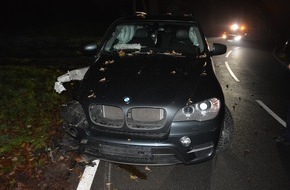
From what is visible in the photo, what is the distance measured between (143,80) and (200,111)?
2.89ft

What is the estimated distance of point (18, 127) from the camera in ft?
19.2

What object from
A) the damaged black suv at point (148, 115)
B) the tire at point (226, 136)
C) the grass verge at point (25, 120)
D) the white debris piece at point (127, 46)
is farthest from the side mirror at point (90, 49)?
the tire at point (226, 136)

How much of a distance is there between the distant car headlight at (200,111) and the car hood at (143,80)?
0.13 metres

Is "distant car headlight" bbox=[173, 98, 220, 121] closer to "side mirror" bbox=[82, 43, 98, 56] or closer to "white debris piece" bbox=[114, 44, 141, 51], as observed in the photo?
"white debris piece" bbox=[114, 44, 141, 51]

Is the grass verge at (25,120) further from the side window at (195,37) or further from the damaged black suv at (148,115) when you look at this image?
the side window at (195,37)

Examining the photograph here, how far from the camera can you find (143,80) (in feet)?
14.1

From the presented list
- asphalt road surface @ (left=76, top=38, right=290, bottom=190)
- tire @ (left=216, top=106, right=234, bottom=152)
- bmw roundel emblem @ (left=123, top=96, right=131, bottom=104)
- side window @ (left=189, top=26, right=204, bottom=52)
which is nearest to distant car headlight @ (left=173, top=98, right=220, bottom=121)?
tire @ (left=216, top=106, right=234, bottom=152)

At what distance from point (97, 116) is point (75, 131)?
0.35 meters

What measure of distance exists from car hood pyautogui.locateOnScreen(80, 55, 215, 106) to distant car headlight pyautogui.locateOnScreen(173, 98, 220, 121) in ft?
0.42

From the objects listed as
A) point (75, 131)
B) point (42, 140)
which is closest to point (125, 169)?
point (75, 131)

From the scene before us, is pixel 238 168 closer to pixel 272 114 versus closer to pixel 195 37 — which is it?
pixel 195 37

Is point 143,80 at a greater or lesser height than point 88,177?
greater

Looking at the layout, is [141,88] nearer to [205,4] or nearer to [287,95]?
[287,95]

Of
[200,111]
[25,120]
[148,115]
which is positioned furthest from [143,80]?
[25,120]
